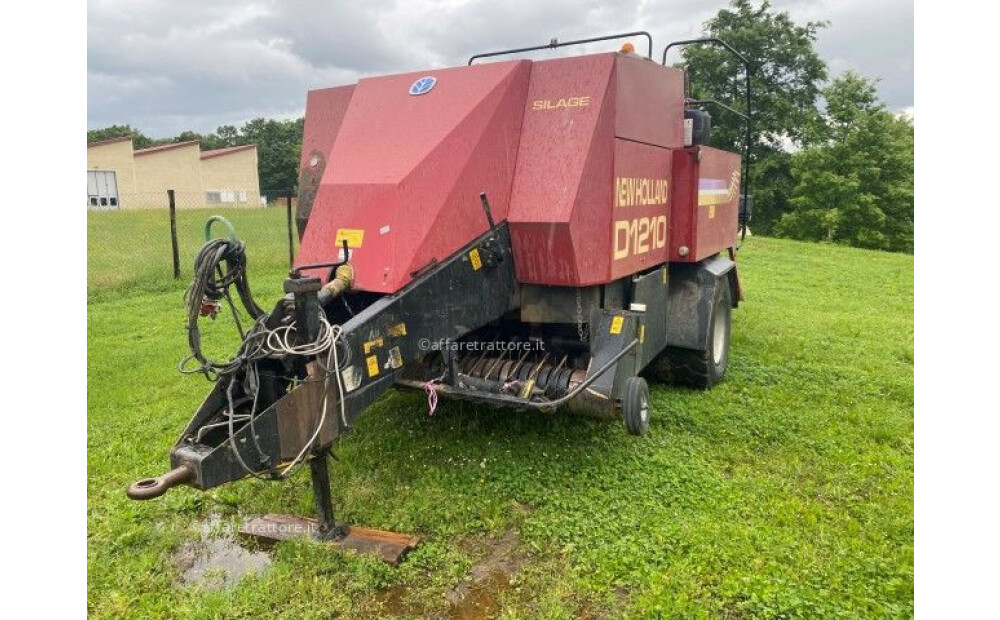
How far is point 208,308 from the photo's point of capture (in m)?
2.89

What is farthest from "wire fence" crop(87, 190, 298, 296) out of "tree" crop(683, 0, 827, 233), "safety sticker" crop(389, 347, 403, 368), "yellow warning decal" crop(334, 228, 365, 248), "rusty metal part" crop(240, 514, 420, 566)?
"tree" crop(683, 0, 827, 233)

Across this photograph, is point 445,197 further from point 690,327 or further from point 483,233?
point 690,327

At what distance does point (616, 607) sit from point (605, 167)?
7.26 ft

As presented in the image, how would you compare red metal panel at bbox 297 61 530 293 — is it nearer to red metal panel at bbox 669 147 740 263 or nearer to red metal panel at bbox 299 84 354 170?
red metal panel at bbox 299 84 354 170

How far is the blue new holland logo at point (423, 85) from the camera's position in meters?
3.83

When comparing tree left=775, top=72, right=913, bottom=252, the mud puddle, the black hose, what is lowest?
the mud puddle

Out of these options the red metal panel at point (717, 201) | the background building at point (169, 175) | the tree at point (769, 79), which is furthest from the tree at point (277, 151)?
the red metal panel at point (717, 201)

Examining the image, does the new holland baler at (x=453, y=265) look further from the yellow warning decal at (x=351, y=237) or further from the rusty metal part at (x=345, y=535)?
the rusty metal part at (x=345, y=535)

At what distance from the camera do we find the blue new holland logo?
12.6ft

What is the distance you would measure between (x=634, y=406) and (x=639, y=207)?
1.41 m

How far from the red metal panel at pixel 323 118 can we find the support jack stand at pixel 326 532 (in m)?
2.21

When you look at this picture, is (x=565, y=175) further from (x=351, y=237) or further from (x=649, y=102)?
(x=351, y=237)

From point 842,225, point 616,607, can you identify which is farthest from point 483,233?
point 842,225

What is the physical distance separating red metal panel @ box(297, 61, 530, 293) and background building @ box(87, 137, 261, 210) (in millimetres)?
28361
